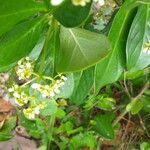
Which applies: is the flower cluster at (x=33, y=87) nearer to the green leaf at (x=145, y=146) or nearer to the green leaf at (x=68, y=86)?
the green leaf at (x=68, y=86)

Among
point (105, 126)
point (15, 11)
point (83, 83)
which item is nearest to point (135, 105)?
point (105, 126)

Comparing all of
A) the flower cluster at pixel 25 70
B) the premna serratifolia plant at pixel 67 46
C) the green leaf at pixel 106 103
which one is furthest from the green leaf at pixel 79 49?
the green leaf at pixel 106 103

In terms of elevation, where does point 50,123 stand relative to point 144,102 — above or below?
below

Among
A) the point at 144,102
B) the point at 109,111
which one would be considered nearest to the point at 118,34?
the point at 144,102

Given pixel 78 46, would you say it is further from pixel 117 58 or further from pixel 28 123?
pixel 28 123

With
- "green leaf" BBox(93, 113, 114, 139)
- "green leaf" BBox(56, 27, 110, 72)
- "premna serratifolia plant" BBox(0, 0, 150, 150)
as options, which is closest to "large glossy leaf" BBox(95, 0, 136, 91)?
"premna serratifolia plant" BBox(0, 0, 150, 150)
